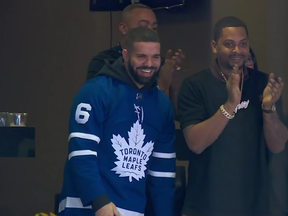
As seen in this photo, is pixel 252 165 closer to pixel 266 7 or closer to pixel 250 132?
pixel 250 132

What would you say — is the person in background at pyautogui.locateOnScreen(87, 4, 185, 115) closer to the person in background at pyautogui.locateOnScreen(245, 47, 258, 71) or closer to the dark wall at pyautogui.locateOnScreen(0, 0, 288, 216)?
the person in background at pyautogui.locateOnScreen(245, 47, 258, 71)

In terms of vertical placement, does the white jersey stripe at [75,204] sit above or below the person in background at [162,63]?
below

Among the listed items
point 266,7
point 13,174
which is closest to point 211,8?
point 266,7

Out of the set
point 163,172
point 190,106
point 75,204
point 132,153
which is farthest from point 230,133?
point 75,204

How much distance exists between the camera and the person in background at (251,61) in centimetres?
288

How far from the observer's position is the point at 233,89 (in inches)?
103

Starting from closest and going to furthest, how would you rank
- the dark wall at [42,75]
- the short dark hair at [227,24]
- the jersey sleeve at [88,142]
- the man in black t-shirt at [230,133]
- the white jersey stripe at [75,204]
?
1. the jersey sleeve at [88,142]
2. the white jersey stripe at [75,204]
3. the man in black t-shirt at [230,133]
4. the short dark hair at [227,24]
5. the dark wall at [42,75]

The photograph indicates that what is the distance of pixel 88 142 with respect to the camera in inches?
96.5

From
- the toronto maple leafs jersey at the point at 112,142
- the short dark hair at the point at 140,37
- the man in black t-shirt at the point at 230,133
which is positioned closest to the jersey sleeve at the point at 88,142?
the toronto maple leafs jersey at the point at 112,142

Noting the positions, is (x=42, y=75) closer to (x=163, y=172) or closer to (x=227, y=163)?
(x=163, y=172)

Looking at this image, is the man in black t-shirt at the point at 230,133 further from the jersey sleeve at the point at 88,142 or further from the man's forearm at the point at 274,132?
the jersey sleeve at the point at 88,142

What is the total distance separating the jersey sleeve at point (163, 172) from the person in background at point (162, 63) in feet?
Answer: 0.58

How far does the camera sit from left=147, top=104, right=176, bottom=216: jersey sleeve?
2.73 m

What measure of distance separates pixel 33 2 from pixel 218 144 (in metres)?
2.12
